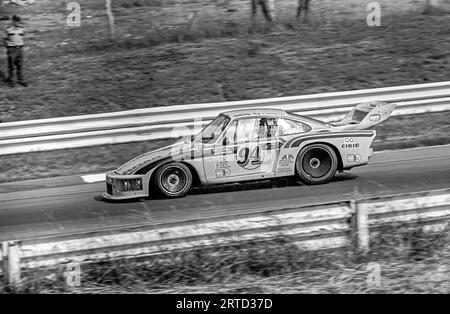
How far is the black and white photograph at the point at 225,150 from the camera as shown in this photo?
281 inches

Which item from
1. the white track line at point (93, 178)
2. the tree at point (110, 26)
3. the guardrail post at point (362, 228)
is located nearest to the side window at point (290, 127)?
the white track line at point (93, 178)

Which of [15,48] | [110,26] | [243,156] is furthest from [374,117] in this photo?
[110,26]

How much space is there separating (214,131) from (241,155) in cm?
56

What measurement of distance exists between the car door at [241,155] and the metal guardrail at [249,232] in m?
3.52

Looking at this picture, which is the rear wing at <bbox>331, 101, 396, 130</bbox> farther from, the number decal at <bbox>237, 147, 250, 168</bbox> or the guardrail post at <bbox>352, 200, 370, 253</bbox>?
the guardrail post at <bbox>352, 200, 370, 253</bbox>

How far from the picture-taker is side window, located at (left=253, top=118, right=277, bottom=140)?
37.2 feet

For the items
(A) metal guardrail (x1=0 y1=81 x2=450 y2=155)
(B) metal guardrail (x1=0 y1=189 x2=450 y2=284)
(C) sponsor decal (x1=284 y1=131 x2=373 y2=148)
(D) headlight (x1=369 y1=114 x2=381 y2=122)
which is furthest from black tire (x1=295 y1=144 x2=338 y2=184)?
(A) metal guardrail (x1=0 y1=81 x2=450 y2=155)

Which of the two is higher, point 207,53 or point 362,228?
point 207,53

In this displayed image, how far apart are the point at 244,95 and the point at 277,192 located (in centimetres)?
686

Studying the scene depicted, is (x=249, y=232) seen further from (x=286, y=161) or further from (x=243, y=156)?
(x=286, y=161)

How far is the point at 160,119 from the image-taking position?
604 inches

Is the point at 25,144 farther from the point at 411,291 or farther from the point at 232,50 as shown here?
the point at 411,291

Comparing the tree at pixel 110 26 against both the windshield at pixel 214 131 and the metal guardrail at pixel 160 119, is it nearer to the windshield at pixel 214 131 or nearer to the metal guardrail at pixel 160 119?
the metal guardrail at pixel 160 119

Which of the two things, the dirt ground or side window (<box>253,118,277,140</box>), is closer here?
side window (<box>253,118,277,140</box>)
